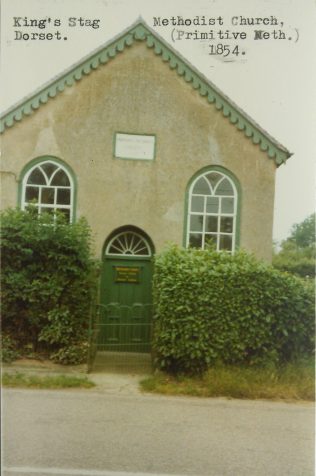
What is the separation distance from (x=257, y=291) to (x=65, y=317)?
3666 millimetres

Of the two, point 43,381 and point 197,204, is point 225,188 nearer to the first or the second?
point 197,204

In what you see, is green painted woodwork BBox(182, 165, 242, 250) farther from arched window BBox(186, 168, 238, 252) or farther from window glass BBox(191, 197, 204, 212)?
window glass BBox(191, 197, 204, 212)

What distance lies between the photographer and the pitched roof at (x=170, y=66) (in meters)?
11.7

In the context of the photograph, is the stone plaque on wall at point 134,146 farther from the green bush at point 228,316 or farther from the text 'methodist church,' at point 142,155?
the green bush at point 228,316

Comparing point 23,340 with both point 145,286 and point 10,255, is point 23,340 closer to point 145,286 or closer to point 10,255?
Result: point 10,255

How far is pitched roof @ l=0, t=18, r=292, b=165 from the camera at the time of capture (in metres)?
11.7

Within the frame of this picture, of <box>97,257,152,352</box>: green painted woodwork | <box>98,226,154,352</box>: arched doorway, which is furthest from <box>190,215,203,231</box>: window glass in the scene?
<box>97,257,152,352</box>: green painted woodwork

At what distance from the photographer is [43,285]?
9562 mm

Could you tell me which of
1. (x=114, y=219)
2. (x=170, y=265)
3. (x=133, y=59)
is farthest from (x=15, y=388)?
(x=133, y=59)

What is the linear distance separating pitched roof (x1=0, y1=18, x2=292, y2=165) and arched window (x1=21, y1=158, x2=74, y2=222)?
1.26 meters

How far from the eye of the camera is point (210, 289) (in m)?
8.85

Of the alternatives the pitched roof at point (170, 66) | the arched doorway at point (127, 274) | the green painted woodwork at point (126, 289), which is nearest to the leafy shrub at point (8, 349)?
the green painted woodwork at point (126, 289)

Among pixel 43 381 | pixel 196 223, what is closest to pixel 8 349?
pixel 43 381

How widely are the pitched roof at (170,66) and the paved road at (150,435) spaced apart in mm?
6686
